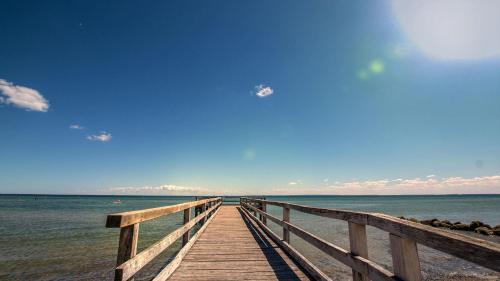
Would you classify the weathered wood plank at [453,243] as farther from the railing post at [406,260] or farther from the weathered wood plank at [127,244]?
the weathered wood plank at [127,244]

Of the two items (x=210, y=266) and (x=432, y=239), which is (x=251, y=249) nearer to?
(x=210, y=266)

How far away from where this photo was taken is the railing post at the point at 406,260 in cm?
203

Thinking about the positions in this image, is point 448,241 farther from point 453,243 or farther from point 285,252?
point 285,252

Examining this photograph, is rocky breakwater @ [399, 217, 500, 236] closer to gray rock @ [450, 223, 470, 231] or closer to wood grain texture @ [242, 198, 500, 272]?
gray rock @ [450, 223, 470, 231]

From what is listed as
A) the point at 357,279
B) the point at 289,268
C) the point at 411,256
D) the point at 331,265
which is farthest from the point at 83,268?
the point at 411,256

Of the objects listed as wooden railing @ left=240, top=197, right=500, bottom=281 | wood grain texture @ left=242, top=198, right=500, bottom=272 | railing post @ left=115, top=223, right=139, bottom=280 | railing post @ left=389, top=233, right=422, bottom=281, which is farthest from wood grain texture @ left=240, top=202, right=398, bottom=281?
railing post @ left=115, top=223, right=139, bottom=280

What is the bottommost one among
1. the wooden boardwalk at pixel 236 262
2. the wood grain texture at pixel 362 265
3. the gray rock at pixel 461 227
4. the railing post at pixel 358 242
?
the gray rock at pixel 461 227

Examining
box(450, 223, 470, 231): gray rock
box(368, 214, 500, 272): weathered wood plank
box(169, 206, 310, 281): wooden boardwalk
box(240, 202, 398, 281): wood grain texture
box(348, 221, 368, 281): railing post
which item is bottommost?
box(450, 223, 470, 231): gray rock

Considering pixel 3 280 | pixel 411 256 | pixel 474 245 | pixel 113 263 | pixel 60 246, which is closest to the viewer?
pixel 474 245

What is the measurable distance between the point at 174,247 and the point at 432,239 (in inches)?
506

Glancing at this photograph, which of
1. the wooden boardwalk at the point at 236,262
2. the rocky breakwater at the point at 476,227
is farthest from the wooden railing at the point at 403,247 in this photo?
the rocky breakwater at the point at 476,227

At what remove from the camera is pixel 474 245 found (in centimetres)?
146

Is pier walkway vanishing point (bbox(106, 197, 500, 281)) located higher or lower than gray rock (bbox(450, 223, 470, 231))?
higher

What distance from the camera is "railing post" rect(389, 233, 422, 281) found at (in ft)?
6.66
